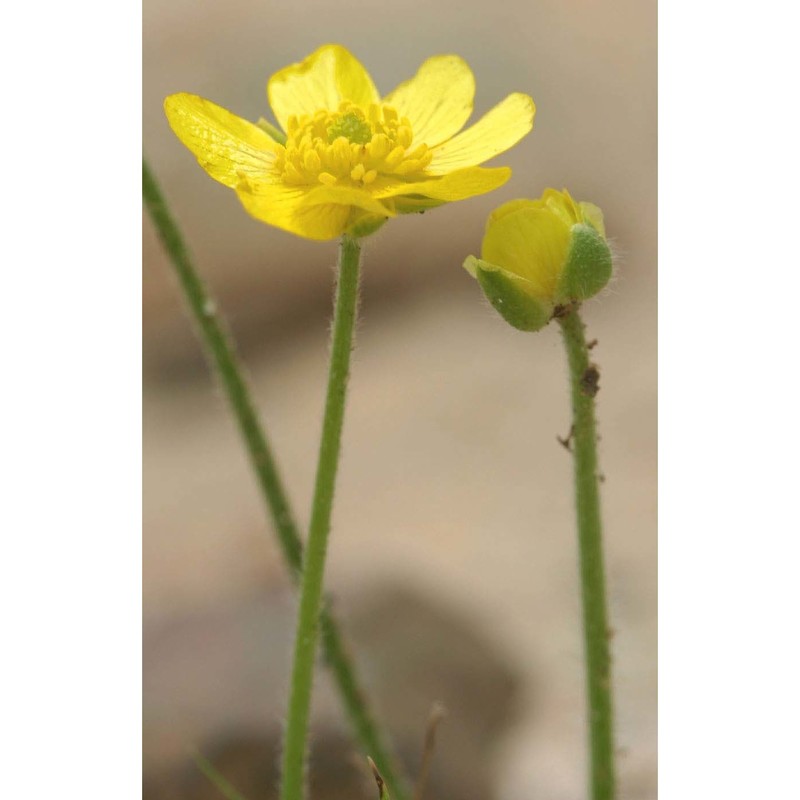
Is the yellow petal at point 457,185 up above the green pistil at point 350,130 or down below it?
below

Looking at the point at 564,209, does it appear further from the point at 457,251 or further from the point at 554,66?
the point at 457,251

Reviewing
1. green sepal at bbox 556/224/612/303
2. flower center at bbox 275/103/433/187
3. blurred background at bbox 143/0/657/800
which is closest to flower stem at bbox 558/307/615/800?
green sepal at bbox 556/224/612/303

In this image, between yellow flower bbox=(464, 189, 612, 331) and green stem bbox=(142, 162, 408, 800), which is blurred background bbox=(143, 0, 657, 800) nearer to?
green stem bbox=(142, 162, 408, 800)

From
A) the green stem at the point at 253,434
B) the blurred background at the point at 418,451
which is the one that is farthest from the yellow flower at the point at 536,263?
the blurred background at the point at 418,451

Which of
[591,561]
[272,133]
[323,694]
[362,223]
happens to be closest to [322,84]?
[272,133]

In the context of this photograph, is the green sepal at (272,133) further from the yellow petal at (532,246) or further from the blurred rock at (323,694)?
the blurred rock at (323,694)

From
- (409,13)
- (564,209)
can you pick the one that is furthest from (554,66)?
(564,209)

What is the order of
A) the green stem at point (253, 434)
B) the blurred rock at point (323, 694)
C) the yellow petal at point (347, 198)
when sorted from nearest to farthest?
the yellow petal at point (347, 198)
the green stem at point (253, 434)
the blurred rock at point (323, 694)
